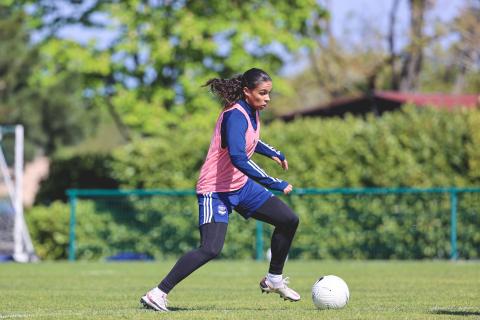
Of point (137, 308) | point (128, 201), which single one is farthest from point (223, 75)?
point (137, 308)

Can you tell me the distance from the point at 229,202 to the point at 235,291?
12.0 feet

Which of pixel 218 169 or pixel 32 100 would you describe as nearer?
pixel 218 169

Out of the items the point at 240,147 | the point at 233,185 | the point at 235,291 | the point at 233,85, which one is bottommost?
the point at 235,291

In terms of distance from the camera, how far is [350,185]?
2231 cm

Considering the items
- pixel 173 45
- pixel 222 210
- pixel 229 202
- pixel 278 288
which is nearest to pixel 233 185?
pixel 229 202

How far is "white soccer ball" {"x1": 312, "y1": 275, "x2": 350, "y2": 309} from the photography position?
29.7 ft

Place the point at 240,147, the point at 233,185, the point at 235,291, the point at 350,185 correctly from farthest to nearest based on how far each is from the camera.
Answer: the point at 350,185 < the point at 235,291 < the point at 233,185 < the point at 240,147

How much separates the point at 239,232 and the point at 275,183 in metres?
13.6

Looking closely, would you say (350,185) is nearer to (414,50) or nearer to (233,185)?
(233,185)

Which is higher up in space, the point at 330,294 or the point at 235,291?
the point at 330,294

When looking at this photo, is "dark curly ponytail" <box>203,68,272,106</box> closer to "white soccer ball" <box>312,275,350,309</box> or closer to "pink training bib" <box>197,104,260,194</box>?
"pink training bib" <box>197,104,260,194</box>

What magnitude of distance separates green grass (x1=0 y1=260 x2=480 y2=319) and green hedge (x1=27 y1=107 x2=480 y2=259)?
4.10 feet

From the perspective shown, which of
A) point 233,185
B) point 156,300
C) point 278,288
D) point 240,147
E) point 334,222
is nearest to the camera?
point 240,147

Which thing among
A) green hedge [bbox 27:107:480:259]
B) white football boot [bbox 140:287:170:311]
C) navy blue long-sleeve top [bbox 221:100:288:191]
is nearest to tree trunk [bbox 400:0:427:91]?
green hedge [bbox 27:107:480:259]
